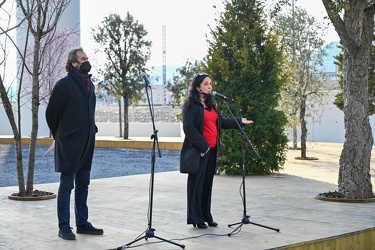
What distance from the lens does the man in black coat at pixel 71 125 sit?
650cm

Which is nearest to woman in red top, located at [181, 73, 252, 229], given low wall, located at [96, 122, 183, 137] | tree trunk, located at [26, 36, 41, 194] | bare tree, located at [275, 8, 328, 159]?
tree trunk, located at [26, 36, 41, 194]

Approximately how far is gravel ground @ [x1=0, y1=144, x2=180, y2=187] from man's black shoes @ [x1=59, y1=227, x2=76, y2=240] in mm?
7795

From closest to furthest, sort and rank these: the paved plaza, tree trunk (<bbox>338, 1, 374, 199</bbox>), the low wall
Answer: the paved plaza, tree trunk (<bbox>338, 1, 374, 199</bbox>), the low wall

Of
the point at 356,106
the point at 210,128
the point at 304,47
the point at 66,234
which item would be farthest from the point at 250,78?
the point at 304,47

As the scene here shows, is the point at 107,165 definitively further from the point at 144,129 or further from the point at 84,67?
the point at 144,129

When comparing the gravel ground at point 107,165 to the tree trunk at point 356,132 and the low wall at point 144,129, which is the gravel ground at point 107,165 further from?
the low wall at point 144,129

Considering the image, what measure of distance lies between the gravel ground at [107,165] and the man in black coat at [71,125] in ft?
25.5

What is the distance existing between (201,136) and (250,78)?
6548mm

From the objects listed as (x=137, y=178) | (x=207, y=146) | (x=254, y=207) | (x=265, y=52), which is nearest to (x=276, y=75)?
(x=265, y=52)

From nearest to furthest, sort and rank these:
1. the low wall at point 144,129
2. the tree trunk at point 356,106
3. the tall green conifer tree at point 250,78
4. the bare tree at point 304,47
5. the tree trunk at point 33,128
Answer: the tree trunk at point 356,106 → the tree trunk at point 33,128 → the tall green conifer tree at point 250,78 → the bare tree at point 304,47 → the low wall at point 144,129

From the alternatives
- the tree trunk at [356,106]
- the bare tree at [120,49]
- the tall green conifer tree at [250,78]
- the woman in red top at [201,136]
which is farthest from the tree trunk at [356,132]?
the bare tree at [120,49]

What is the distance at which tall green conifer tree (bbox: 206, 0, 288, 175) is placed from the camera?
43.7 ft

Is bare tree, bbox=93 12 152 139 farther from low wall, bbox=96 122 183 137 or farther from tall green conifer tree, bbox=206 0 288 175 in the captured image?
tall green conifer tree, bbox=206 0 288 175

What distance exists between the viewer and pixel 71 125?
6.52 metres
